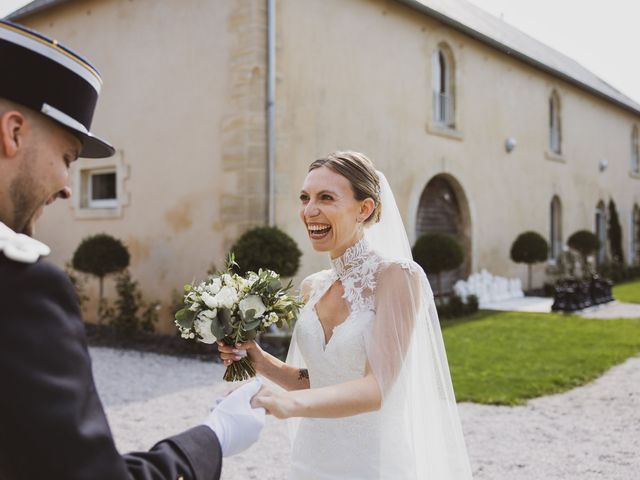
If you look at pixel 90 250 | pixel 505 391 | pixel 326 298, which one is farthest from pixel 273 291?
pixel 90 250

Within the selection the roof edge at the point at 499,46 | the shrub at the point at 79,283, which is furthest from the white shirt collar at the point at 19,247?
the roof edge at the point at 499,46

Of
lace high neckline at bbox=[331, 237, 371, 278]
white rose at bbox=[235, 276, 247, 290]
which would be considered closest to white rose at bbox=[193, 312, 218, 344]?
white rose at bbox=[235, 276, 247, 290]

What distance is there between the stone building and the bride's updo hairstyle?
22.8 feet

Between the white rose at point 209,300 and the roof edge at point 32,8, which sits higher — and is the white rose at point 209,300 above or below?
below

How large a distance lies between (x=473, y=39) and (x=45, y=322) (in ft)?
50.9

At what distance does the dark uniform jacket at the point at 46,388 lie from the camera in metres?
1.03

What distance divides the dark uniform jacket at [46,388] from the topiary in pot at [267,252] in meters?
7.18

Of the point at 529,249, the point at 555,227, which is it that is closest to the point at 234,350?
the point at 529,249

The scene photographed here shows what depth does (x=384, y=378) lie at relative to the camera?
2.30 m

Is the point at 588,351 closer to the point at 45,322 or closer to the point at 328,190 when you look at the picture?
the point at 328,190

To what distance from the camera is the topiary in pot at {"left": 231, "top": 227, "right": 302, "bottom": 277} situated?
8398mm

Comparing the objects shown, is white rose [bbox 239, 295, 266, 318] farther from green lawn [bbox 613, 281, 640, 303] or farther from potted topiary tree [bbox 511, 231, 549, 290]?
green lawn [bbox 613, 281, 640, 303]

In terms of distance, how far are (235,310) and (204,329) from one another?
14 cm

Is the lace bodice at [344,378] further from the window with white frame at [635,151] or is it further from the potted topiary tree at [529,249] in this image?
the window with white frame at [635,151]
